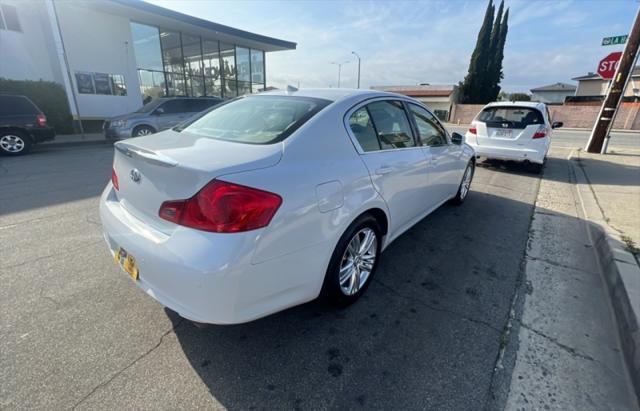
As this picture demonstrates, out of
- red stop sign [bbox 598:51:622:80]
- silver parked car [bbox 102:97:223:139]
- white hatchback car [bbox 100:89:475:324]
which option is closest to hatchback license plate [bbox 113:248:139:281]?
white hatchback car [bbox 100:89:475:324]

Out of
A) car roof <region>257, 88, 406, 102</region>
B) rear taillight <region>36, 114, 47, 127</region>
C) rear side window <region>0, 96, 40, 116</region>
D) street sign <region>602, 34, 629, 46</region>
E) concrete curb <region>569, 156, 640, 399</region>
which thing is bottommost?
concrete curb <region>569, 156, 640, 399</region>

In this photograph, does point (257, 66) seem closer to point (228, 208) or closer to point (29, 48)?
point (29, 48)

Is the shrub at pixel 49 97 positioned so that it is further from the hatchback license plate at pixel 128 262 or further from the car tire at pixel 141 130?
the hatchback license plate at pixel 128 262

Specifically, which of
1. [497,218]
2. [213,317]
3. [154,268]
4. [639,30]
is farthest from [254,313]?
[639,30]

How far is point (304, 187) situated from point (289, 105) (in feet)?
3.41

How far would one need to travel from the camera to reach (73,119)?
43.9 feet

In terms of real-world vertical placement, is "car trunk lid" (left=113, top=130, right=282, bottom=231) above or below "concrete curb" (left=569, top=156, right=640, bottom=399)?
above

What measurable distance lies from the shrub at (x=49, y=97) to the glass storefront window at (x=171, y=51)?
5425 millimetres

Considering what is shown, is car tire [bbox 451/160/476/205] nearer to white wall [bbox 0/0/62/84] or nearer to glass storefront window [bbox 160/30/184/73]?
white wall [bbox 0/0/62/84]

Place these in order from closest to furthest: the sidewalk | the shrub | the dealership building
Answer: the sidewalk → the shrub → the dealership building

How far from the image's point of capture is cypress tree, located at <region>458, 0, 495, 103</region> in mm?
35094

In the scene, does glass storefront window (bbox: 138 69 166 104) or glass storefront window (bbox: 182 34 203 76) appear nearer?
glass storefront window (bbox: 138 69 166 104)

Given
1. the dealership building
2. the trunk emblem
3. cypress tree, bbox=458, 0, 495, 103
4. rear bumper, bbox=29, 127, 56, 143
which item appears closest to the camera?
the trunk emblem

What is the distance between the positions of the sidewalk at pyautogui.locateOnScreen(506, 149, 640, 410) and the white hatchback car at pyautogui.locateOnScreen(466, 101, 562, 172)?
8.45 feet
